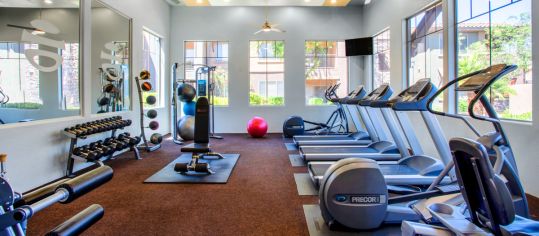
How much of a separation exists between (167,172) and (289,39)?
570 cm

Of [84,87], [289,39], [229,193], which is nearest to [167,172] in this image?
[229,193]

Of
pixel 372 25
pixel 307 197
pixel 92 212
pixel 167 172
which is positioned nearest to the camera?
pixel 92 212

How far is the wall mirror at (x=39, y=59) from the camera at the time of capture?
12.3ft

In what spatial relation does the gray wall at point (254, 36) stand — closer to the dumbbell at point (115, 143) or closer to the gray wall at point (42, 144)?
the gray wall at point (42, 144)

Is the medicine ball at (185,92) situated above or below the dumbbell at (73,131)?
above

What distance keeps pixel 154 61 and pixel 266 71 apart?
2982mm

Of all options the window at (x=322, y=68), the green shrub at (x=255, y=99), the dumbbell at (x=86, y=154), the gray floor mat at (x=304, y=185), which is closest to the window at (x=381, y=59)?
the window at (x=322, y=68)

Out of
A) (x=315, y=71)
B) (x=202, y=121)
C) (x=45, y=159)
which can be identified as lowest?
(x=45, y=159)

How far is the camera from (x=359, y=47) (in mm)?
8719

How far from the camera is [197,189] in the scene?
3.94 m

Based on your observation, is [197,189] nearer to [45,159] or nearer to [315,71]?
[45,159]

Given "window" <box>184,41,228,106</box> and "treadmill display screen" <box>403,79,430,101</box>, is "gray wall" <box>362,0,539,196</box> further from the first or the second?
"window" <box>184,41,228,106</box>

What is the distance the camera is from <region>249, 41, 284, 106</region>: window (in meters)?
9.29

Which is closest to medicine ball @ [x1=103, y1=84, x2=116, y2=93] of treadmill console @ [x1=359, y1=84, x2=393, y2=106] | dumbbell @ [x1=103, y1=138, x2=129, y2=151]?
dumbbell @ [x1=103, y1=138, x2=129, y2=151]
